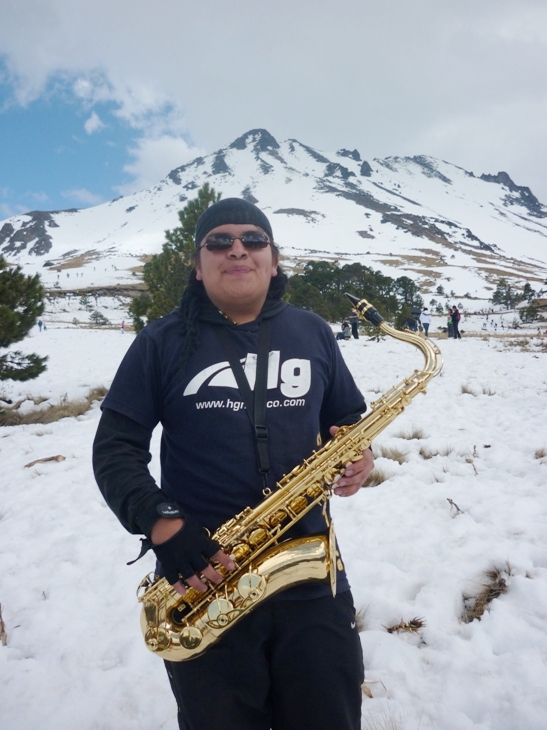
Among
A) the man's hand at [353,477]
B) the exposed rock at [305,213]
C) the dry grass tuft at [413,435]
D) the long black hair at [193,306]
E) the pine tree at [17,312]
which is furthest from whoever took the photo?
the exposed rock at [305,213]

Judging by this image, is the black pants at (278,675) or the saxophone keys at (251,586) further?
the saxophone keys at (251,586)

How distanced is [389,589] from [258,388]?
7.18 feet

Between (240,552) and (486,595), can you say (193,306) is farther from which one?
(486,595)

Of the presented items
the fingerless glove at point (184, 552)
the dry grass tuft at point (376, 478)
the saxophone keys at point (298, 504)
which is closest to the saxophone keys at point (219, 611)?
the fingerless glove at point (184, 552)

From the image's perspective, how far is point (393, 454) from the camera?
5.61 metres

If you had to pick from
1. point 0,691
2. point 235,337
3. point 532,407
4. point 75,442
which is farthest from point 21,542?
point 532,407

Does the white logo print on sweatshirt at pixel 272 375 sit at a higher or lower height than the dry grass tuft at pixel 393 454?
higher

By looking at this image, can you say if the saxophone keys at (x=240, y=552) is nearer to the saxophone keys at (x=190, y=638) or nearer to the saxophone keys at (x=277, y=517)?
the saxophone keys at (x=277, y=517)

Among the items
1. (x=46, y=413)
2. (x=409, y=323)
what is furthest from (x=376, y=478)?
(x=46, y=413)

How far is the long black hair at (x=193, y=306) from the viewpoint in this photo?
2.12m

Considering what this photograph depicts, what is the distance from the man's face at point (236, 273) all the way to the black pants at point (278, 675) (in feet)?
5.22

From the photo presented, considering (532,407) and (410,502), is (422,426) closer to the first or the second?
(532,407)

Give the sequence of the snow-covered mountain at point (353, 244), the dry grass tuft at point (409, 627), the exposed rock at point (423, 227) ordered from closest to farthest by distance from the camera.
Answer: the dry grass tuft at point (409, 627), the snow-covered mountain at point (353, 244), the exposed rock at point (423, 227)

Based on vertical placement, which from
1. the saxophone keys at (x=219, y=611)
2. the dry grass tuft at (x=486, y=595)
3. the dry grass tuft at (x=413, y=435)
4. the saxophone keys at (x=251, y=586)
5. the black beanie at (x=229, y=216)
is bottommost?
the dry grass tuft at (x=486, y=595)
